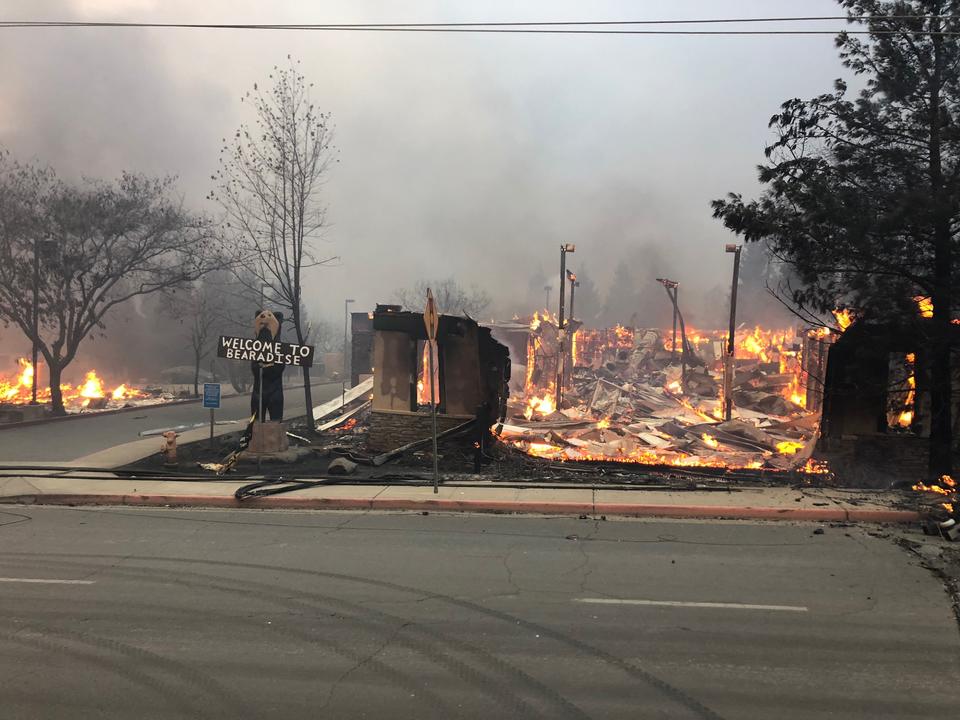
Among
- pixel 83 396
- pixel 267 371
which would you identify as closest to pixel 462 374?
pixel 267 371

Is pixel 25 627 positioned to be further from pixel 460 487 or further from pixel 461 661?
pixel 460 487

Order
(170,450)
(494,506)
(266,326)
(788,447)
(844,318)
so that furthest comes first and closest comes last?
(788,447)
(266,326)
(170,450)
(844,318)
(494,506)

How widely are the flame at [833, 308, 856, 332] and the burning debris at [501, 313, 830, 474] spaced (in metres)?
2.58

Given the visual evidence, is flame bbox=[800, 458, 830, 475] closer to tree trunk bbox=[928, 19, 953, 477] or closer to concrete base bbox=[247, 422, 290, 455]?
tree trunk bbox=[928, 19, 953, 477]

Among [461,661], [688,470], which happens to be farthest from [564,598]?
[688,470]

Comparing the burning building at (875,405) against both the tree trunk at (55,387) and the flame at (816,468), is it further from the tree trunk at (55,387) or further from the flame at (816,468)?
the tree trunk at (55,387)

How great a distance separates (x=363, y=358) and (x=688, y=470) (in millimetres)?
28555

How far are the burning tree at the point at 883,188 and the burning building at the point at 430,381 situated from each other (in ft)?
20.0

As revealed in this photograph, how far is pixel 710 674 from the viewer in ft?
12.5

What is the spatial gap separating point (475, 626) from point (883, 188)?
9.30 meters

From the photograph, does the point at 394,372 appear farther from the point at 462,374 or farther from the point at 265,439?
the point at 265,439

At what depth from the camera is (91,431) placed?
1822 centimetres

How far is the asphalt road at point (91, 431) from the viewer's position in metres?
14.2

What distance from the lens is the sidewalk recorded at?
26.7ft
